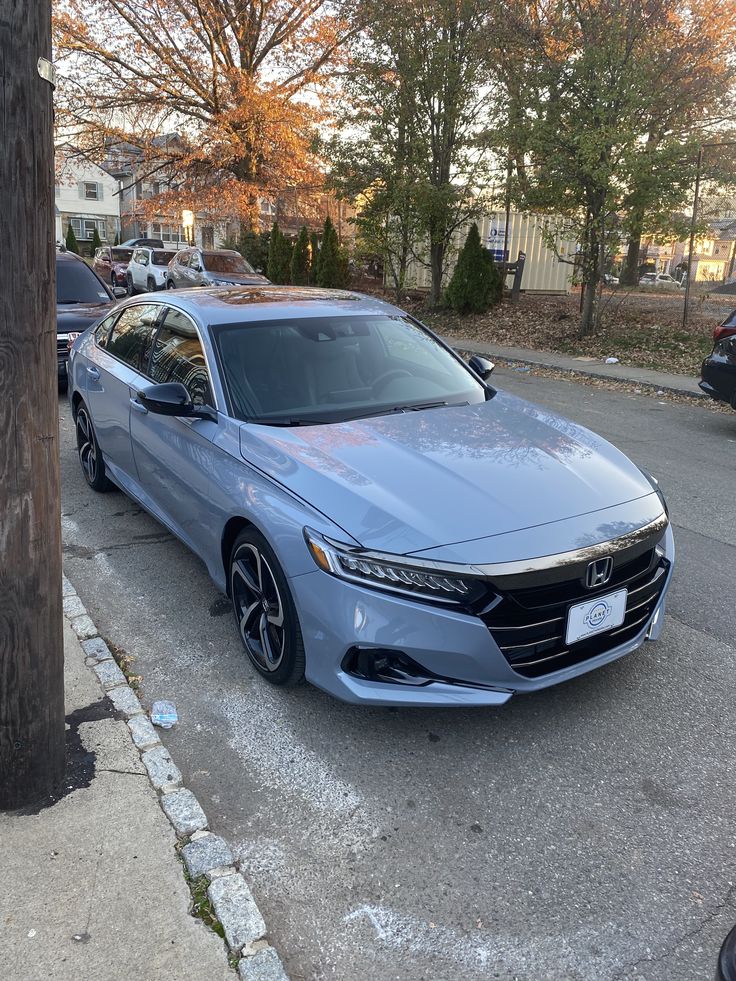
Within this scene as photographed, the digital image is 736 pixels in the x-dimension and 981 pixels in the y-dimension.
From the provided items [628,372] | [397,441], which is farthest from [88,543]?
[628,372]

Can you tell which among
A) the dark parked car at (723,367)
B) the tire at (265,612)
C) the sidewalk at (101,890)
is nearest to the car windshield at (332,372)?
the tire at (265,612)

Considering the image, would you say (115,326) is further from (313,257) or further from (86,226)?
(86,226)

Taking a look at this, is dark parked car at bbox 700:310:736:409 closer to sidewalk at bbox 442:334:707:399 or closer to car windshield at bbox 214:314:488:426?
sidewalk at bbox 442:334:707:399

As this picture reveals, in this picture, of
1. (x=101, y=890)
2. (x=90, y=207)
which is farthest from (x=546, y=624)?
(x=90, y=207)

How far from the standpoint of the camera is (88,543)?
17.0ft

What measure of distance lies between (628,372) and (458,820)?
10.9 metres

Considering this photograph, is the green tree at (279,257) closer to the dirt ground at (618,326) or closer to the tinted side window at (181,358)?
the dirt ground at (618,326)

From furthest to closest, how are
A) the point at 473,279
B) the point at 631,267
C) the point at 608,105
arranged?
the point at 473,279, the point at 631,267, the point at 608,105

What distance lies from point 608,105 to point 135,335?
34.8 feet

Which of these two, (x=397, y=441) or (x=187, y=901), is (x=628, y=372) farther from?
(x=187, y=901)

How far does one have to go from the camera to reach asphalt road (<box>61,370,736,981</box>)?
224cm

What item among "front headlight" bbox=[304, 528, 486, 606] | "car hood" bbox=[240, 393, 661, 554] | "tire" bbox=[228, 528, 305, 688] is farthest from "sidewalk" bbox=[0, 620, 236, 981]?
"car hood" bbox=[240, 393, 661, 554]

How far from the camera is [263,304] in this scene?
4711 mm

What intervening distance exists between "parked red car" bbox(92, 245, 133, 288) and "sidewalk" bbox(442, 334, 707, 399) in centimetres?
1679
